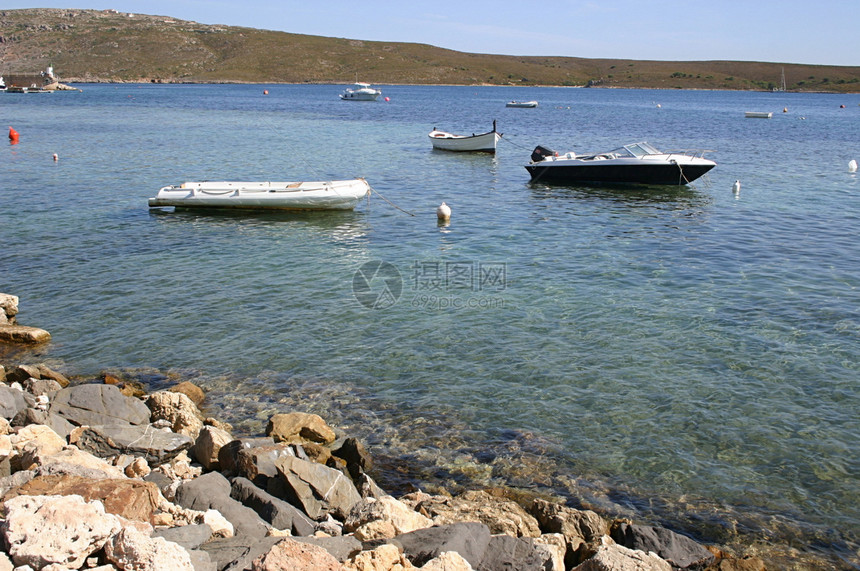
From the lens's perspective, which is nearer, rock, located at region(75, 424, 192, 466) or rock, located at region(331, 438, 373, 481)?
rock, located at region(75, 424, 192, 466)

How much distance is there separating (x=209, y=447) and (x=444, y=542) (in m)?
3.54

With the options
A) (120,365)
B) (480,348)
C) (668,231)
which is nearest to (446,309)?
(480,348)

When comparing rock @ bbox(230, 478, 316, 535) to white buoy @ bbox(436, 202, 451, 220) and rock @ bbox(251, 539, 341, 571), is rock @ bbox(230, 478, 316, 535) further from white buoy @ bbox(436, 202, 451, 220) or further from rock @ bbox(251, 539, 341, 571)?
white buoy @ bbox(436, 202, 451, 220)

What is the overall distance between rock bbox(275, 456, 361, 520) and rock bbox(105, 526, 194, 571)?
2139 millimetres

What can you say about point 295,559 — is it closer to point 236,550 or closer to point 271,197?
point 236,550

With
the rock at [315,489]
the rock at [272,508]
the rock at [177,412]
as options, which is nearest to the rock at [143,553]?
the rock at [272,508]

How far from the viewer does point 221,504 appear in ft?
22.4

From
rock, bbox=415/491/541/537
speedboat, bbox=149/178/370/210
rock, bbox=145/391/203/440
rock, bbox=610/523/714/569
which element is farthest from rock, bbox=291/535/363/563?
speedboat, bbox=149/178/370/210

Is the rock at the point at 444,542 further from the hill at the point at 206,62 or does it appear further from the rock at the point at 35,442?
the hill at the point at 206,62

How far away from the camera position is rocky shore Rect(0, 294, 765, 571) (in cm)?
534

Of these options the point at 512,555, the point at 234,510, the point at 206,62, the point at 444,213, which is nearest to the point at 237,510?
the point at 234,510

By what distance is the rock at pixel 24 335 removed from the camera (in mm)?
12945

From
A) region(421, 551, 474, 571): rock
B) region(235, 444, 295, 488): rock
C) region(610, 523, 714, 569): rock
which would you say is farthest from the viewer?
region(235, 444, 295, 488): rock

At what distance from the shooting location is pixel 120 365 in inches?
474
